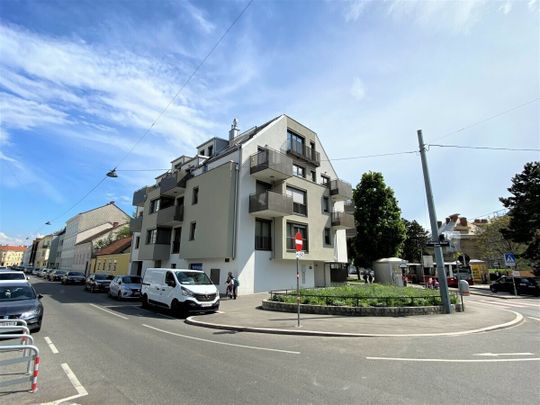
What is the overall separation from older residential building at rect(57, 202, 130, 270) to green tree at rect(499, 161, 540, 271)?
6510 centimetres

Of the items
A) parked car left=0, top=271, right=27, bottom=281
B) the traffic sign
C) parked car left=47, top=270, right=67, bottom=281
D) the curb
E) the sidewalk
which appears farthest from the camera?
parked car left=47, top=270, right=67, bottom=281

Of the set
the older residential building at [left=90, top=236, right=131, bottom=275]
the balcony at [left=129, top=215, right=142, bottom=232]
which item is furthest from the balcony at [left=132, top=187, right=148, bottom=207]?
the older residential building at [left=90, top=236, right=131, bottom=275]

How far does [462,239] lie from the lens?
67.7 meters

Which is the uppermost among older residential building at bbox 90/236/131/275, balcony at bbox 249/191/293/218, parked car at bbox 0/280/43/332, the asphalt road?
balcony at bbox 249/191/293/218

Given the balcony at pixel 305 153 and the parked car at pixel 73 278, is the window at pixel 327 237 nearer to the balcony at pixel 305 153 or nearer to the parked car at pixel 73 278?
the balcony at pixel 305 153

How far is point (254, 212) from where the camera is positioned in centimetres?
2370

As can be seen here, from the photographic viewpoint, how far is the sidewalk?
391 inches

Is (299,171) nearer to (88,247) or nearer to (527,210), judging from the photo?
(527,210)

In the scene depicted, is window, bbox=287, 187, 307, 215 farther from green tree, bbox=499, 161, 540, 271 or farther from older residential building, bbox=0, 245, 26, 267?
older residential building, bbox=0, 245, 26, 267

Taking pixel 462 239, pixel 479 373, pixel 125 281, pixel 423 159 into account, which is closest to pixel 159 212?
pixel 125 281

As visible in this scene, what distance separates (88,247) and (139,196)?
28.1m

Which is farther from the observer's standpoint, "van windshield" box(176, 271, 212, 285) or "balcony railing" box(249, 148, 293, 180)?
"balcony railing" box(249, 148, 293, 180)

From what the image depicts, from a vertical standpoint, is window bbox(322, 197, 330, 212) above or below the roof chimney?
below

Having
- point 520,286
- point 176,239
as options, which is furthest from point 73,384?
point 520,286
